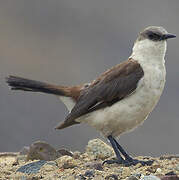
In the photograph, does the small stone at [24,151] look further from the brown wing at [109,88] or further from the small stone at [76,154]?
the brown wing at [109,88]

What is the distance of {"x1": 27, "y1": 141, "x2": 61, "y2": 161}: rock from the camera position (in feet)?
30.3

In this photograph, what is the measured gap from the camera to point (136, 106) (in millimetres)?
8445

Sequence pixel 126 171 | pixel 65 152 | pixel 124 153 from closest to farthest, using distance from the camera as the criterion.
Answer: pixel 126 171 < pixel 124 153 < pixel 65 152

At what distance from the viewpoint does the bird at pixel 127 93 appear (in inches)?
334

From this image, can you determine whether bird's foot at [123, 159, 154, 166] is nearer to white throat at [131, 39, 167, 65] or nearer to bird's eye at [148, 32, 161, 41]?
white throat at [131, 39, 167, 65]

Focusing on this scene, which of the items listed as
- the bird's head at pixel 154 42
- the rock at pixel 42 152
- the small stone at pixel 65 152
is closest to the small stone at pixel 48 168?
the rock at pixel 42 152

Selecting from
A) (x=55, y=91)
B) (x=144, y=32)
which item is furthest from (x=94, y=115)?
(x=144, y=32)

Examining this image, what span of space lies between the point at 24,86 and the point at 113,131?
76.9 inches

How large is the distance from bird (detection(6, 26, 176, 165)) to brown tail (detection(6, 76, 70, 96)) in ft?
1.32

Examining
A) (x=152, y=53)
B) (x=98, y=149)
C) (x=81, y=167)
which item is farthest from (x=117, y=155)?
(x=152, y=53)

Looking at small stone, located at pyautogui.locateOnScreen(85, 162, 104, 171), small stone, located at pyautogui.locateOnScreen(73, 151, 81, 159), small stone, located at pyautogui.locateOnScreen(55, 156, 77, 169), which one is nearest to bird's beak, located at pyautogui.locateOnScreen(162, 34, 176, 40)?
small stone, located at pyautogui.locateOnScreen(85, 162, 104, 171)

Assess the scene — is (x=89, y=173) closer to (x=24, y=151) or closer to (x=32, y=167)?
(x=32, y=167)

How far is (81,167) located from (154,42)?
2.48 m

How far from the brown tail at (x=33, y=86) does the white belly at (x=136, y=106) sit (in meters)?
0.99
